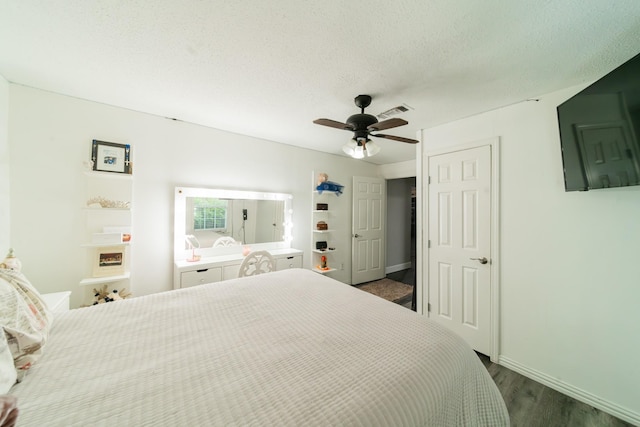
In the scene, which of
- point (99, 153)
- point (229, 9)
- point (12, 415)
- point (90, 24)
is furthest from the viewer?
point (99, 153)

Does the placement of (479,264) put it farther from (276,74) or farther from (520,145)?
(276,74)

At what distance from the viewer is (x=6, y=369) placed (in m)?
0.71

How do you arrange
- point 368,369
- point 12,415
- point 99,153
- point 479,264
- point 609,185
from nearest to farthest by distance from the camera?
point 12,415 < point 368,369 < point 609,185 < point 99,153 < point 479,264

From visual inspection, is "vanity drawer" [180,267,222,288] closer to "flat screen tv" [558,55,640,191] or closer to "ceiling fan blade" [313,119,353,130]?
"ceiling fan blade" [313,119,353,130]

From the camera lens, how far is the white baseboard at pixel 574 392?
1559mm

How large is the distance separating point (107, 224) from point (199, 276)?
102 centimetres

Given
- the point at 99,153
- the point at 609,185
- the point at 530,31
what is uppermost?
the point at 530,31

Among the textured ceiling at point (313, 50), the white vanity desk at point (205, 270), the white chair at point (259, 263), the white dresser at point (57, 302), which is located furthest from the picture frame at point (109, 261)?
the textured ceiling at point (313, 50)

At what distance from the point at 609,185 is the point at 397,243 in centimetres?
410

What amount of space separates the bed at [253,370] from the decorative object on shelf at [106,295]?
0.99m

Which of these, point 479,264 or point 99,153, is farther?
point 479,264

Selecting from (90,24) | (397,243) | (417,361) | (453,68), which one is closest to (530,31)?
(453,68)

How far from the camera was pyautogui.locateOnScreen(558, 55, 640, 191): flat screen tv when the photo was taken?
1.18 m

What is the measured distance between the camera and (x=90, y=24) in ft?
4.14
